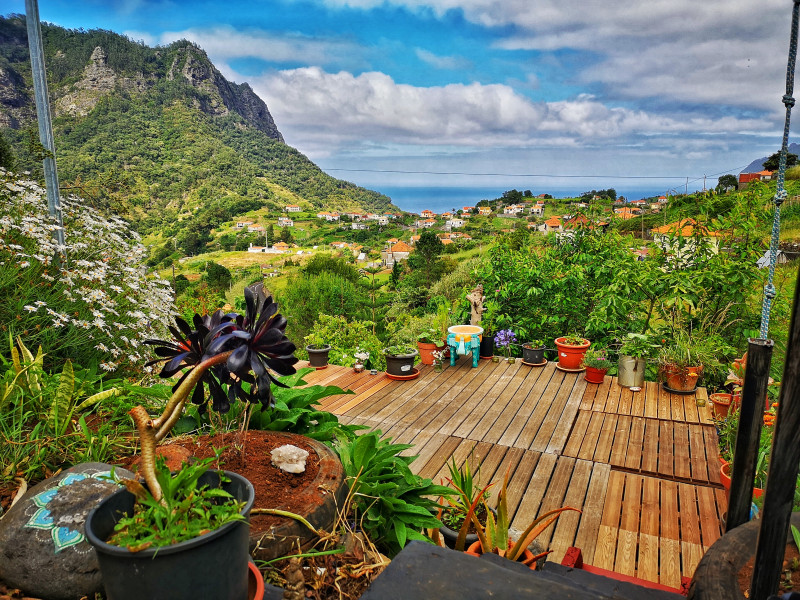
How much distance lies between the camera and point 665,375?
14.6ft

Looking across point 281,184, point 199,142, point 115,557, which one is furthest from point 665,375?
point 281,184

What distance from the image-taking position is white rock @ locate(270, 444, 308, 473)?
60.4 inches

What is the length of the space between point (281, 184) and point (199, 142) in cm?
1038

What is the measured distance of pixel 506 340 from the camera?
5461 millimetres

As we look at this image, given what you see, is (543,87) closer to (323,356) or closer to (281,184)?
(281,184)

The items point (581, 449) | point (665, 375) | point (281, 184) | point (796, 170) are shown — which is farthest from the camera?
point (281, 184)

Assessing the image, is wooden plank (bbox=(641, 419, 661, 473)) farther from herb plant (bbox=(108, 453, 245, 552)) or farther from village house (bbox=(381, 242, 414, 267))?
village house (bbox=(381, 242, 414, 267))

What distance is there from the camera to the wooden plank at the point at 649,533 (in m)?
2.21

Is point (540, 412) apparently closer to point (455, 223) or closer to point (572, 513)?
point (572, 513)

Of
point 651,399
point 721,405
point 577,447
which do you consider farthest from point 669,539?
point 651,399

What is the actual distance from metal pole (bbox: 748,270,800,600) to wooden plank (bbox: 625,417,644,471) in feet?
8.03

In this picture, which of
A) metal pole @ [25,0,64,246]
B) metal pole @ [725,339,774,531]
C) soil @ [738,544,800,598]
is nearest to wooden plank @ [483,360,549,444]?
metal pole @ [725,339,774,531]

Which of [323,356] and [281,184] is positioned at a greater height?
[281,184]

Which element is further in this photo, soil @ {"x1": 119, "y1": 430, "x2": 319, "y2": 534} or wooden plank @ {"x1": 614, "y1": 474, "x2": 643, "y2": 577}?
wooden plank @ {"x1": 614, "y1": 474, "x2": 643, "y2": 577}
